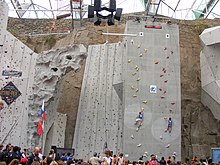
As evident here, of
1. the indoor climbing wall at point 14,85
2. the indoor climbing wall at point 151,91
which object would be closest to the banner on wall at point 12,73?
the indoor climbing wall at point 14,85

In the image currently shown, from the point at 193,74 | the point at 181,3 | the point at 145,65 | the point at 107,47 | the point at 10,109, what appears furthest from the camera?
the point at 181,3

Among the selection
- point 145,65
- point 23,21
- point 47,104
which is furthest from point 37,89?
point 23,21

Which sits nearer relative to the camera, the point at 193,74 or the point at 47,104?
the point at 47,104

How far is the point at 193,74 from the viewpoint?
25938mm

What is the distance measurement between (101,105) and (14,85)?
524 cm

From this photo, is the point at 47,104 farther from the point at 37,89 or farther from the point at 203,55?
the point at 203,55

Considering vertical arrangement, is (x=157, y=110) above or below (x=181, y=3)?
below

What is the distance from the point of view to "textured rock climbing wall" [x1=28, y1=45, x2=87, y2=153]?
17.7 m

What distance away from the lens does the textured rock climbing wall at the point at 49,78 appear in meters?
17.7

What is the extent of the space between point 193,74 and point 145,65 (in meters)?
8.29

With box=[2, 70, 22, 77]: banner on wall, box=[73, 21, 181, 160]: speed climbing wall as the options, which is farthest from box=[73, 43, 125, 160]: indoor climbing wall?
box=[2, 70, 22, 77]: banner on wall

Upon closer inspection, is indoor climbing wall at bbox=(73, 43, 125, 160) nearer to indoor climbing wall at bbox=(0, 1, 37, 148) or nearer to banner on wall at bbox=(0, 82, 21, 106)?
indoor climbing wall at bbox=(0, 1, 37, 148)

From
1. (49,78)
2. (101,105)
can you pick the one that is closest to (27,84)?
(49,78)

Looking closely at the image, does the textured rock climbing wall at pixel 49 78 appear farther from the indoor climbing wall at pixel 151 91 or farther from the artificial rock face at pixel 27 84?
the indoor climbing wall at pixel 151 91
